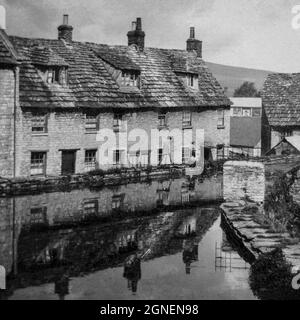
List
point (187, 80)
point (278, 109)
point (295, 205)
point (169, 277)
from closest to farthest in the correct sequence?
1. point (169, 277)
2. point (295, 205)
3. point (187, 80)
4. point (278, 109)

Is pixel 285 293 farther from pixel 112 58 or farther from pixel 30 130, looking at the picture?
pixel 112 58

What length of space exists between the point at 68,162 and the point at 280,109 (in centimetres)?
2205

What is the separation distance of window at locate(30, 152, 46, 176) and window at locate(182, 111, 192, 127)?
39.1ft

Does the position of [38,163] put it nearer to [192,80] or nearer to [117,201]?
[117,201]

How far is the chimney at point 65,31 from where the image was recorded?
37406 mm

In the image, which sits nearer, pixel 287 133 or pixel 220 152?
pixel 220 152

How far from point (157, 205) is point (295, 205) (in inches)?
235

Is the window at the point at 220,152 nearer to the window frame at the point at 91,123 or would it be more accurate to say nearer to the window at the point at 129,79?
the window at the point at 129,79

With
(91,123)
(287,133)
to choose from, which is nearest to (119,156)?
(91,123)

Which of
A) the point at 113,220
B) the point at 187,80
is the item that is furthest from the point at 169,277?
the point at 187,80

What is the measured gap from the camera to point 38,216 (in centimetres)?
2147

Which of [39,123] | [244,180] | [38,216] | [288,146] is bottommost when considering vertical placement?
[38,216]

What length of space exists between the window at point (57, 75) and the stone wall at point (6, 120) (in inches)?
Result: 137
